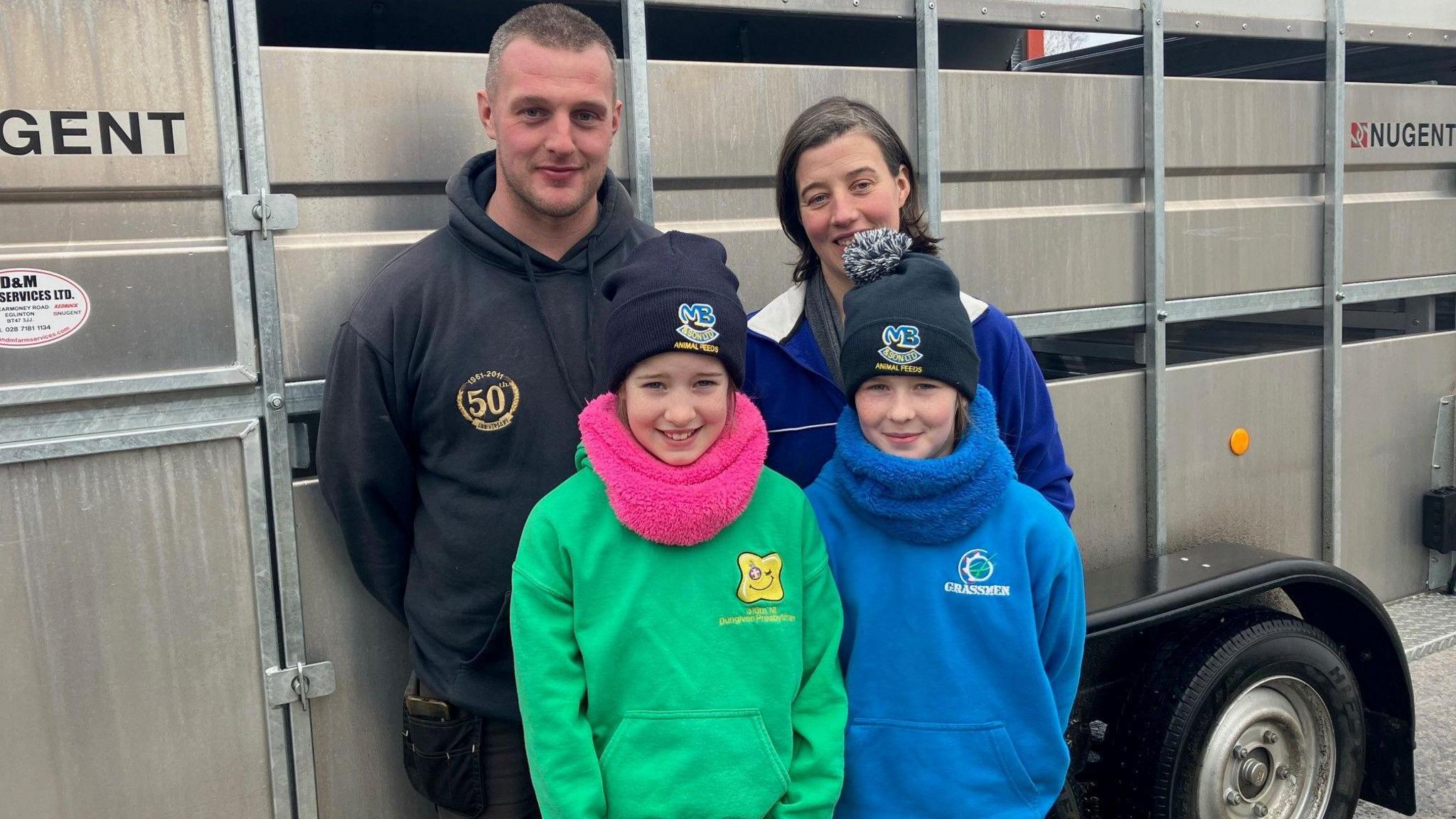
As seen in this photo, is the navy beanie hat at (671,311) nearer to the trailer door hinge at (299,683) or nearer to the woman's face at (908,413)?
the woman's face at (908,413)

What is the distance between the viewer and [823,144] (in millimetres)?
2016

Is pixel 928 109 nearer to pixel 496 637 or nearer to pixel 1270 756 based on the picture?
pixel 496 637

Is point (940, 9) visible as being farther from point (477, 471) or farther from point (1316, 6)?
point (477, 471)

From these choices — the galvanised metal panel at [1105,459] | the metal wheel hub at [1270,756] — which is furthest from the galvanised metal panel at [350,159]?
the metal wheel hub at [1270,756]

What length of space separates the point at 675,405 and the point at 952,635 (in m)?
0.55

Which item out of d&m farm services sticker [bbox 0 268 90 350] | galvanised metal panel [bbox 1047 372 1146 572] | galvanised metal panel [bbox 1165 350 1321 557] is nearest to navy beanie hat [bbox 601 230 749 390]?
d&m farm services sticker [bbox 0 268 90 350]

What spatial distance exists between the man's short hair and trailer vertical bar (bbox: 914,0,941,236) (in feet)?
2.72

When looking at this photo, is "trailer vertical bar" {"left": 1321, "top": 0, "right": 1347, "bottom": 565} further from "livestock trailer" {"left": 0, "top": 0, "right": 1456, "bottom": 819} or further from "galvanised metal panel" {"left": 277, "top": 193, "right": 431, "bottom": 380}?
"galvanised metal panel" {"left": 277, "top": 193, "right": 431, "bottom": 380}

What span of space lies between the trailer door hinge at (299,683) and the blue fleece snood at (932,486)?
37.5 inches

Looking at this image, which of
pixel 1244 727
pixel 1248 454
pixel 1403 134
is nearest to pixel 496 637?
pixel 1244 727

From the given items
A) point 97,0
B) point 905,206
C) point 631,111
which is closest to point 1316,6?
point 905,206

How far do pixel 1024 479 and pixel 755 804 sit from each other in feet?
2.51

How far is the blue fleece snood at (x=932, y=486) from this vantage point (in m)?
1.81

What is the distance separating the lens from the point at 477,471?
200 centimetres
